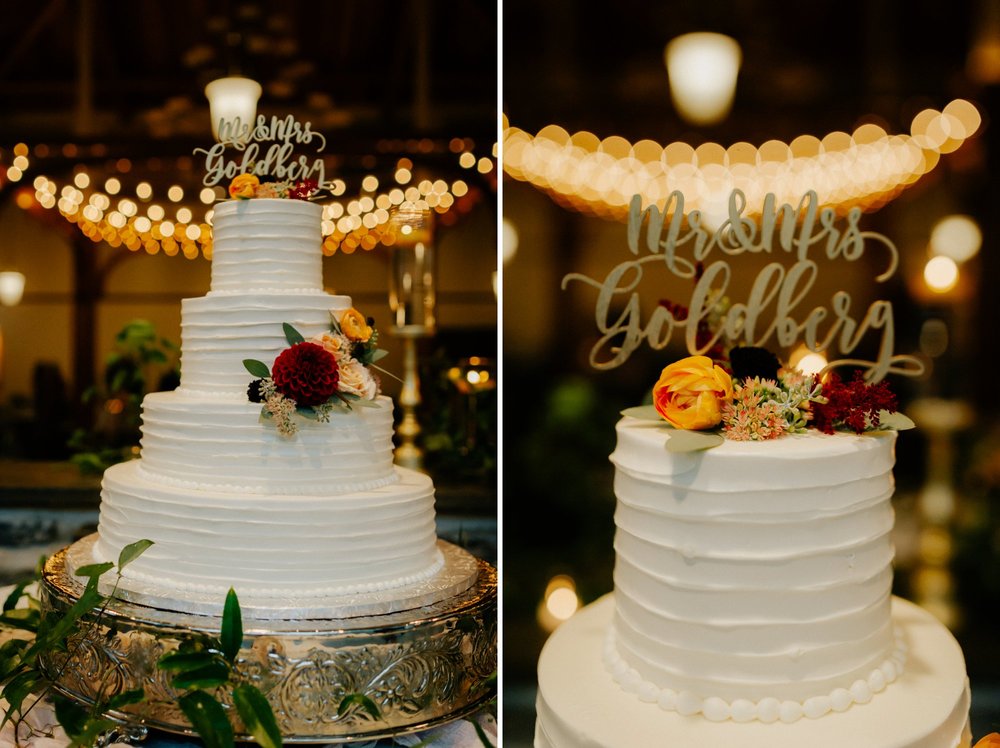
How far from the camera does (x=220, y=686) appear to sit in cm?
215

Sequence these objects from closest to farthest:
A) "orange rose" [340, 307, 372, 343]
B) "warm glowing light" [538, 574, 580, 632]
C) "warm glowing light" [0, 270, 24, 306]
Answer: "orange rose" [340, 307, 372, 343], "warm glowing light" [538, 574, 580, 632], "warm glowing light" [0, 270, 24, 306]

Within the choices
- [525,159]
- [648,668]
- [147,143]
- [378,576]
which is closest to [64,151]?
[147,143]

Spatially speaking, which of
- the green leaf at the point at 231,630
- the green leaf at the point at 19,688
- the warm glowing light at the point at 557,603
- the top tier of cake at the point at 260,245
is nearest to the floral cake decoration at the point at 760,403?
the green leaf at the point at 231,630

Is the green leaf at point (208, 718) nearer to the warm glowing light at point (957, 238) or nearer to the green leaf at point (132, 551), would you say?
the green leaf at point (132, 551)

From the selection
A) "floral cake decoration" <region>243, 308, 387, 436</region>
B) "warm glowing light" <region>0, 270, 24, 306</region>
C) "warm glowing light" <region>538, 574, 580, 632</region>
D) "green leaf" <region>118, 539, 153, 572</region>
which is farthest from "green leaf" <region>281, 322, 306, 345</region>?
"warm glowing light" <region>0, 270, 24, 306</region>

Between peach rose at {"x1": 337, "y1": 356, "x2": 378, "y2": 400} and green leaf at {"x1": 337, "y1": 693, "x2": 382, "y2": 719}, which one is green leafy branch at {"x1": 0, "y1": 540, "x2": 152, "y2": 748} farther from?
peach rose at {"x1": 337, "y1": 356, "x2": 378, "y2": 400}

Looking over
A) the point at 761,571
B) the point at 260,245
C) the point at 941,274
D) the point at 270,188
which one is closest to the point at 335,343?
the point at 260,245

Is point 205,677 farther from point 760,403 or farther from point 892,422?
point 892,422

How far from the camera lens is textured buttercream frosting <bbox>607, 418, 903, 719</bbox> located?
1.77 meters

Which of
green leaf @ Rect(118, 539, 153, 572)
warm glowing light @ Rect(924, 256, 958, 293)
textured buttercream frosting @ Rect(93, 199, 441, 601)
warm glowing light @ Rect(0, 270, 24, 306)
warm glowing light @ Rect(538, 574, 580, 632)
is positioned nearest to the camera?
green leaf @ Rect(118, 539, 153, 572)

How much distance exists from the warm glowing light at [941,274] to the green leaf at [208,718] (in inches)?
179

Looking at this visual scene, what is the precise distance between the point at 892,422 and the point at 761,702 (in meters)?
0.79

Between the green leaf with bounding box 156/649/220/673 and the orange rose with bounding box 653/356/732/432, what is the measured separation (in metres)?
1.36

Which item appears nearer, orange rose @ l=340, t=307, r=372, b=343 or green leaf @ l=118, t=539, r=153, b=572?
green leaf @ l=118, t=539, r=153, b=572
